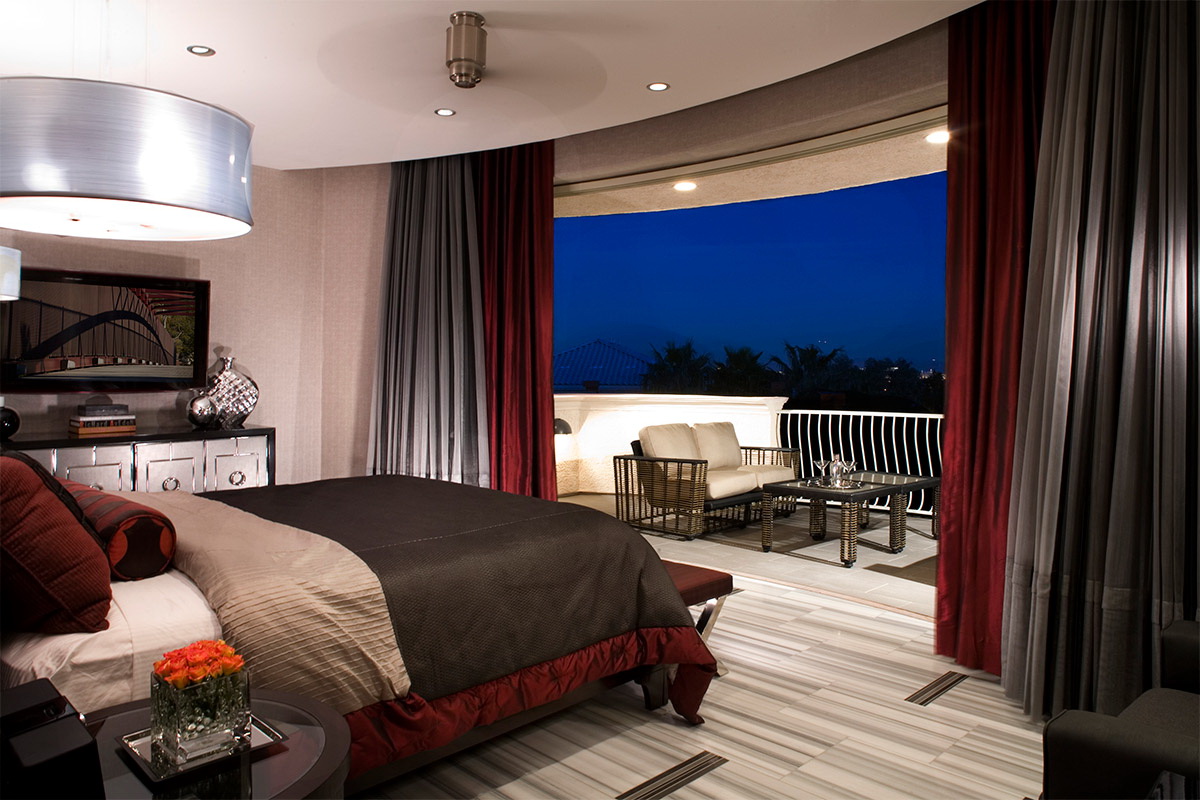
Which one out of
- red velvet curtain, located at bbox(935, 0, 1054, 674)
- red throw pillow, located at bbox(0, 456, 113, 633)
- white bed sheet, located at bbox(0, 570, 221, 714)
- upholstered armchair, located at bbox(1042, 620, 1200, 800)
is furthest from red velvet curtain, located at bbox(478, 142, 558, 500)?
upholstered armchair, located at bbox(1042, 620, 1200, 800)

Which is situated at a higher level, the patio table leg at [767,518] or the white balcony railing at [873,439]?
the white balcony railing at [873,439]

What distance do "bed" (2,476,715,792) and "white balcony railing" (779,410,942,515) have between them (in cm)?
483

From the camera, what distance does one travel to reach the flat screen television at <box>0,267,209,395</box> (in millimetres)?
4402

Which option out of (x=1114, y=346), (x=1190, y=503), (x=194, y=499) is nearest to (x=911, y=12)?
(x=1114, y=346)

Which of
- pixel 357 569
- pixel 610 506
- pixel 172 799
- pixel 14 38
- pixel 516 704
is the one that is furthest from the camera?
pixel 610 506

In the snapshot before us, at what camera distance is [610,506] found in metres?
7.32

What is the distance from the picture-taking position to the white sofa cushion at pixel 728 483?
5703mm

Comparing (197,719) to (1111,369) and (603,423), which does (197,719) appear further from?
(603,423)

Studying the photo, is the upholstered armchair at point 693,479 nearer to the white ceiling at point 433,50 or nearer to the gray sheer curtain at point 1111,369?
the white ceiling at point 433,50

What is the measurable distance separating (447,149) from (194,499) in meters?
2.84

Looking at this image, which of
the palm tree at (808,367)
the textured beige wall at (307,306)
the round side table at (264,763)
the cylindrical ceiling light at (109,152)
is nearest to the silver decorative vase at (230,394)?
the textured beige wall at (307,306)

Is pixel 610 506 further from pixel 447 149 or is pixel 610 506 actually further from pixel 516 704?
pixel 516 704

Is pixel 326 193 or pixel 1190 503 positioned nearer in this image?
pixel 1190 503

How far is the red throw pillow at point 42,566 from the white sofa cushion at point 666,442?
4.51 m
